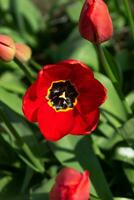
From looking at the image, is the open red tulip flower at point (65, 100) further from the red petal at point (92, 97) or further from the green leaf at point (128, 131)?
the green leaf at point (128, 131)

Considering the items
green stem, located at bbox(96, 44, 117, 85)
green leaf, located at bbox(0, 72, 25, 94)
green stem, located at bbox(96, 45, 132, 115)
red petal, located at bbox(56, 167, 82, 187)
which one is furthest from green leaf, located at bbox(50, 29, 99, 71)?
red petal, located at bbox(56, 167, 82, 187)

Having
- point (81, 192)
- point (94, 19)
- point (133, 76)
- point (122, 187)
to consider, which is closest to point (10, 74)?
point (133, 76)

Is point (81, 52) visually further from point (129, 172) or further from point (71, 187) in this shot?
point (71, 187)

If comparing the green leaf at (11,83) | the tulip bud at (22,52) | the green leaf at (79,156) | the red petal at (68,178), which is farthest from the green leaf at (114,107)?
the red petal at (68,178)

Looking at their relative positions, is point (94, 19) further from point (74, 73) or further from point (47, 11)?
point (47, 11)

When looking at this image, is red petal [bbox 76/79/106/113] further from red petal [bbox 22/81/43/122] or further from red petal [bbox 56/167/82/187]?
red petal [bbox 56/167/82/187]
